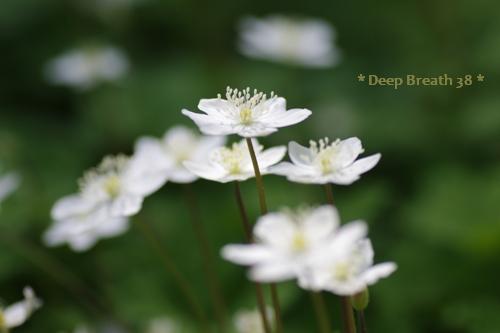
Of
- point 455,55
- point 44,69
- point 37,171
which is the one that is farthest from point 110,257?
point 455,55

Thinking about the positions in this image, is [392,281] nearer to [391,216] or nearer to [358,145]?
[391,216]

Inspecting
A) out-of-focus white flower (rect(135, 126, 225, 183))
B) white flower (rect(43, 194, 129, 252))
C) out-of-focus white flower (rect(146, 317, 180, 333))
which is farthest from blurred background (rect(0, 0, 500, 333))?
out-of-focus white flower (rect(135, 126, 225, 183))

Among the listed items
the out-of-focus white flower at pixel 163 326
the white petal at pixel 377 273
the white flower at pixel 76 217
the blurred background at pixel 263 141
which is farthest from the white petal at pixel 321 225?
the out-of-focus white flower at pixel 163 326

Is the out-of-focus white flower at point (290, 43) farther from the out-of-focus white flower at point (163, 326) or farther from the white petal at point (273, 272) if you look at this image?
the white petal at point (273, 272)

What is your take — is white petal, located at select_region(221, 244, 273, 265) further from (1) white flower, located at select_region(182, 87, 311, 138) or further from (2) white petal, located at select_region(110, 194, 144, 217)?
(2) white petal, located at select_region(110, 194, 144, 217)

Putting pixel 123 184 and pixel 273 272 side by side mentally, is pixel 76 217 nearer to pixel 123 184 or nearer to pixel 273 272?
pixel 123 184

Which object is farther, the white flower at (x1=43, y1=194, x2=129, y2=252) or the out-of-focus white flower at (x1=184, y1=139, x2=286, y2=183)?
the white flower at (x1=43, y1=194, x2=129, y2=252)
